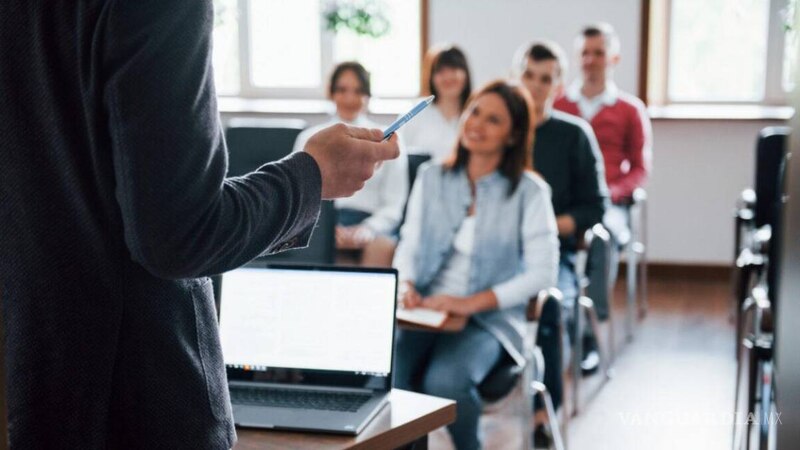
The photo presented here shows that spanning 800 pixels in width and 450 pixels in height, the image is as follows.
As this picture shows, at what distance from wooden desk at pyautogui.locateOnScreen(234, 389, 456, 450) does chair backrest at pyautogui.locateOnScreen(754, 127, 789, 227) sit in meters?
2.81

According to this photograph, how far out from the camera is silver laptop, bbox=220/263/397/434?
5.75 ft

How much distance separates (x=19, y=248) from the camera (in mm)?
1036

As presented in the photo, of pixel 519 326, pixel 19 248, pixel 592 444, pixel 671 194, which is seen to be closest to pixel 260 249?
pixel 19 248

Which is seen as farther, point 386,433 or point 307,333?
point 307,333

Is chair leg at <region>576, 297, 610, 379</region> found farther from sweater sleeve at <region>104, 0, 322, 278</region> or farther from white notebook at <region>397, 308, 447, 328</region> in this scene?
sweater sleeve at <region>104, 0, 322, 278</region>

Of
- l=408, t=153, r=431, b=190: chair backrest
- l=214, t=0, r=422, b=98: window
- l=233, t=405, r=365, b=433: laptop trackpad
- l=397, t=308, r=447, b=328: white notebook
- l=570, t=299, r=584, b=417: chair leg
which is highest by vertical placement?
l=214, t=0, r=422, b=98: window

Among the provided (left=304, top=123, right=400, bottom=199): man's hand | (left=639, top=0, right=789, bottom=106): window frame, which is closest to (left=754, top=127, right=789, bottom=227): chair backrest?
(left=639, top=0, right=789, bottom=106): window frame

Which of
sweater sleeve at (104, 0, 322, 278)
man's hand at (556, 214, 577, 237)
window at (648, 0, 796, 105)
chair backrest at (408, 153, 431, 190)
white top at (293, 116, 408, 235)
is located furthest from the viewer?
window at (648, 0, 796, 105)

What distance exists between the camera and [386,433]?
1554 mm

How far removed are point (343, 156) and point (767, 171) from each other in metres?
3.35

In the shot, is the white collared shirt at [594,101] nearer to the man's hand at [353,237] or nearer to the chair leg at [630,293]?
the chair leg at [630,293]

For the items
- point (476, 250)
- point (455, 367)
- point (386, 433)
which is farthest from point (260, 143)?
point (386, 433)

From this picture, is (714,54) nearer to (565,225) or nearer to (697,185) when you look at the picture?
(697,185)

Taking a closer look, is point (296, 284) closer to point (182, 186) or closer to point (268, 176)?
point (268, 176)
